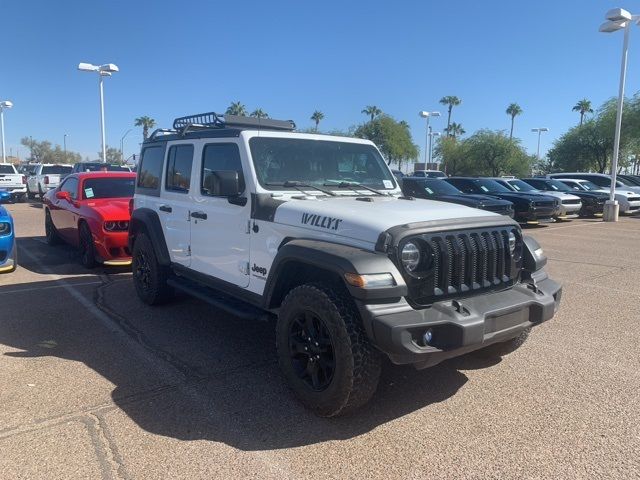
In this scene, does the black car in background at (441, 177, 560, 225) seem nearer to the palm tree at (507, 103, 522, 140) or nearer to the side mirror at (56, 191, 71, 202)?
the side mirror at (56, 191, 71, 202)

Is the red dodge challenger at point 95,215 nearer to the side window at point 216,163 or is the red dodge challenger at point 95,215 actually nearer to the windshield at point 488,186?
the side window at point 216,163

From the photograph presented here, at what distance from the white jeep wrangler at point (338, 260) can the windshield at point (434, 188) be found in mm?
8648

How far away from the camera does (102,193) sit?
884 centimetres

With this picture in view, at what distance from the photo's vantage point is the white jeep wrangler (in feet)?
10.2

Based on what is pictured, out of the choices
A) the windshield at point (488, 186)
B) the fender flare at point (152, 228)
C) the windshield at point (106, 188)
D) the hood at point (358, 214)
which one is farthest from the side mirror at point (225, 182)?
the windshield at point (488, 186)

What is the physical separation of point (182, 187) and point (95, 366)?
1.93m

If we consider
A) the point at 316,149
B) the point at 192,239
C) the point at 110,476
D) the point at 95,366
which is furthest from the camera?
the point at 192,239

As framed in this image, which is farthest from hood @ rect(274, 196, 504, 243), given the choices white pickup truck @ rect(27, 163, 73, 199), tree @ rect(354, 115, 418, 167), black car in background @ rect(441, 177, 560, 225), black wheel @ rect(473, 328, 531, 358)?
tree @ rect(354, 115, 418, 167)

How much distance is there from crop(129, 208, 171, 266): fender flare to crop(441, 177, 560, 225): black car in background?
10469 mm

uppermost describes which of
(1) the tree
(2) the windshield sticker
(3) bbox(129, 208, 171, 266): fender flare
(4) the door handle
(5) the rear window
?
(1) the tree

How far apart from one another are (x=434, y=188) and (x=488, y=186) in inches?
117

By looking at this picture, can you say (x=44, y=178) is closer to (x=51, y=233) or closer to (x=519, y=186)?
(x=51, y=233)

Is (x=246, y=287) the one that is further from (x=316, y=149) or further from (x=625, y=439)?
(x=625, y=439)

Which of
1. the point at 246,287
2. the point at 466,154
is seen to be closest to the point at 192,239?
the point at 246,287
